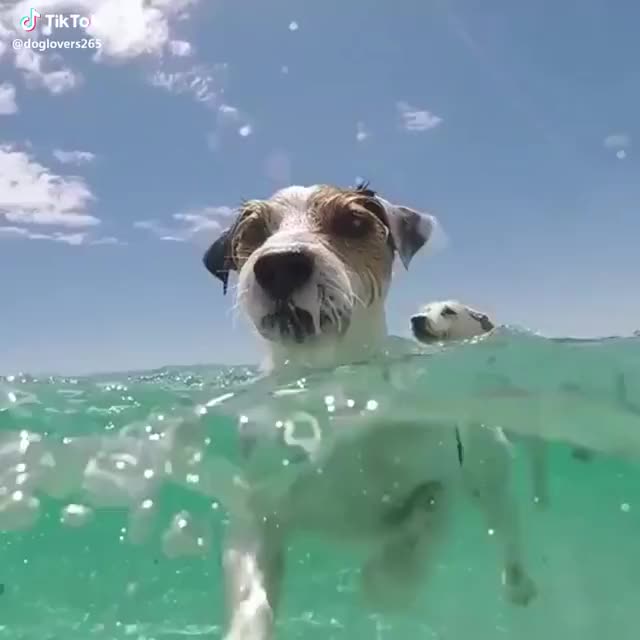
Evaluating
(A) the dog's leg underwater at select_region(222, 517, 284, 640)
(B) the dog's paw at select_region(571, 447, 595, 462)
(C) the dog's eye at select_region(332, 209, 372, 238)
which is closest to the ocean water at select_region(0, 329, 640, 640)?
(B) the dog's paw at select_region(571, 447, 595, 462)

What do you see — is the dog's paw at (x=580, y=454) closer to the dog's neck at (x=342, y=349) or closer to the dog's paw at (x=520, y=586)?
the dog's paw at (x=520, y=586)

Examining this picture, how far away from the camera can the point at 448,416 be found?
6473mm

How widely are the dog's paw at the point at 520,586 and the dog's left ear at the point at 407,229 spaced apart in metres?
2.16

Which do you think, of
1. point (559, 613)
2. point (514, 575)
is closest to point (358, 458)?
point (514, 575)

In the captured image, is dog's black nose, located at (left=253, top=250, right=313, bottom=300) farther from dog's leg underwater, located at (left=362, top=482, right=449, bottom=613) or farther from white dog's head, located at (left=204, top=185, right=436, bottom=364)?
dog's leg underwater, located at (left=362, top=482, right=449, bottom=613)

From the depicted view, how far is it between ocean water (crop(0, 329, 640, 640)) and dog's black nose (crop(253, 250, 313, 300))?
3.10 ft

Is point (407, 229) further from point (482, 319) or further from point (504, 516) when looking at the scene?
point (504, 516)

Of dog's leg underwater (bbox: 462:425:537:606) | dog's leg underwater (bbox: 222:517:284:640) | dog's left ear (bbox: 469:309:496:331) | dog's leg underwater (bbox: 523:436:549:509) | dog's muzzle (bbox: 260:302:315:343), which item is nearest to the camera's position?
dog's leg underwater (bbox: 222:517:284:640)

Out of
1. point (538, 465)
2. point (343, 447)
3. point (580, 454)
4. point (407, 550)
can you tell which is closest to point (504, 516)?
point (407, 550)

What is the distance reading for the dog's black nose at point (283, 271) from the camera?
434 centimetres

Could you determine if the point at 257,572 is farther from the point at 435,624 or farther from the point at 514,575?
the point at 435,624

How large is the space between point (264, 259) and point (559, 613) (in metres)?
3.70

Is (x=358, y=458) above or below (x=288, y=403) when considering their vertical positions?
below

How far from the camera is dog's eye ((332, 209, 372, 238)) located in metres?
4.98
